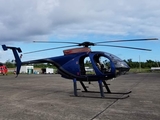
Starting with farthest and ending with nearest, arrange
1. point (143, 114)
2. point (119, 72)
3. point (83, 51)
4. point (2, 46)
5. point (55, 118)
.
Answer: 1. point (2, 46)
2. point (83, 51)
3. point (119, 72)
4. point (143, 114)
5. point (55, 118)

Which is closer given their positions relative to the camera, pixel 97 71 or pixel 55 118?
pixel 55 118

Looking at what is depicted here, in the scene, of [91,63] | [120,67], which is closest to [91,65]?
[91,63]

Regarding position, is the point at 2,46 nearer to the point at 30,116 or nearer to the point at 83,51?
the point at 83,51

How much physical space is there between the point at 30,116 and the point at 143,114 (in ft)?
11.5

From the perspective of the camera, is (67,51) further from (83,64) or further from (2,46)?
(2,46)

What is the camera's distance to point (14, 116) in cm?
636

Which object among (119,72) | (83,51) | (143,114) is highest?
(83,51)

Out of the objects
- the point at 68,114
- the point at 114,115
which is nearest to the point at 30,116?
the point at 68,114

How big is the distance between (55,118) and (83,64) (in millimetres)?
5807

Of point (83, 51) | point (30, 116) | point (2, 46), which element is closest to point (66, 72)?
point (83, 51)

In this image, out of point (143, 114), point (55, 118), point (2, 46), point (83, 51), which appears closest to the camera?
point (55, 118)

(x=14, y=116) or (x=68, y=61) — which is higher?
(x=68, y=61)

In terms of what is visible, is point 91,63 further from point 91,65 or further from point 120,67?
point 120,67

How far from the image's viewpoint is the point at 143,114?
21.5 feet
